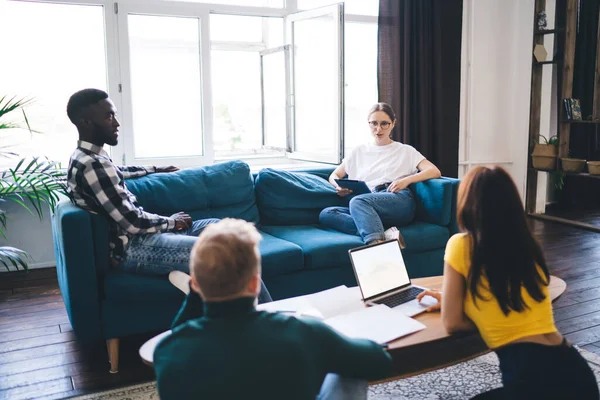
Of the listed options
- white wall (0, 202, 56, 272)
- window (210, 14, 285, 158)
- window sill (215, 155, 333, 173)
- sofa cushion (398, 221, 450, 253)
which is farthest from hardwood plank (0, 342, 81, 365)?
window (210, 14, 285, 158)

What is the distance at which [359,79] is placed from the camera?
5457mm

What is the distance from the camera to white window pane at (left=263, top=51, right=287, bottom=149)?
4.85 m

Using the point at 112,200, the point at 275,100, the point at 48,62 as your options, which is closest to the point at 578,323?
the point at 112,200

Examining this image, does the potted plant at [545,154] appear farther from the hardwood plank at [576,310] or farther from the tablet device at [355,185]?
the tablet device at [355,185]

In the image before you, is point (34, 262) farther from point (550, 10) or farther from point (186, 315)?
point (550, 10)

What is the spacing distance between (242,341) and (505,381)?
0.77 meters

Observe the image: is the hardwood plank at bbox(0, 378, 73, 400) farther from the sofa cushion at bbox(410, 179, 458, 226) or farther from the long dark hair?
the sofa cushion at bbox(410, 179, 458, 226)

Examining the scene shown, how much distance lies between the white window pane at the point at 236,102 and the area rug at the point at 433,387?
3.43 meters

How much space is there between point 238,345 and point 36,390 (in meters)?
1.67

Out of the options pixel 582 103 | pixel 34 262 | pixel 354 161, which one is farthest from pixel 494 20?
pixel 34 262

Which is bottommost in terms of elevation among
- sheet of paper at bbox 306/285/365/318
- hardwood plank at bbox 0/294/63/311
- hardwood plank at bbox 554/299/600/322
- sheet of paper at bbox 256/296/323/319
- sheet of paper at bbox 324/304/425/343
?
hardwood plank at bbox 554/299/600/322

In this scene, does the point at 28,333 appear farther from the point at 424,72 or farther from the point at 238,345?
the point at 424,72

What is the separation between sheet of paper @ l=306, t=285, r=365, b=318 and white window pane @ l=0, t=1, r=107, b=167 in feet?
9.66

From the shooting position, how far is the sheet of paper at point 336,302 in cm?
189
